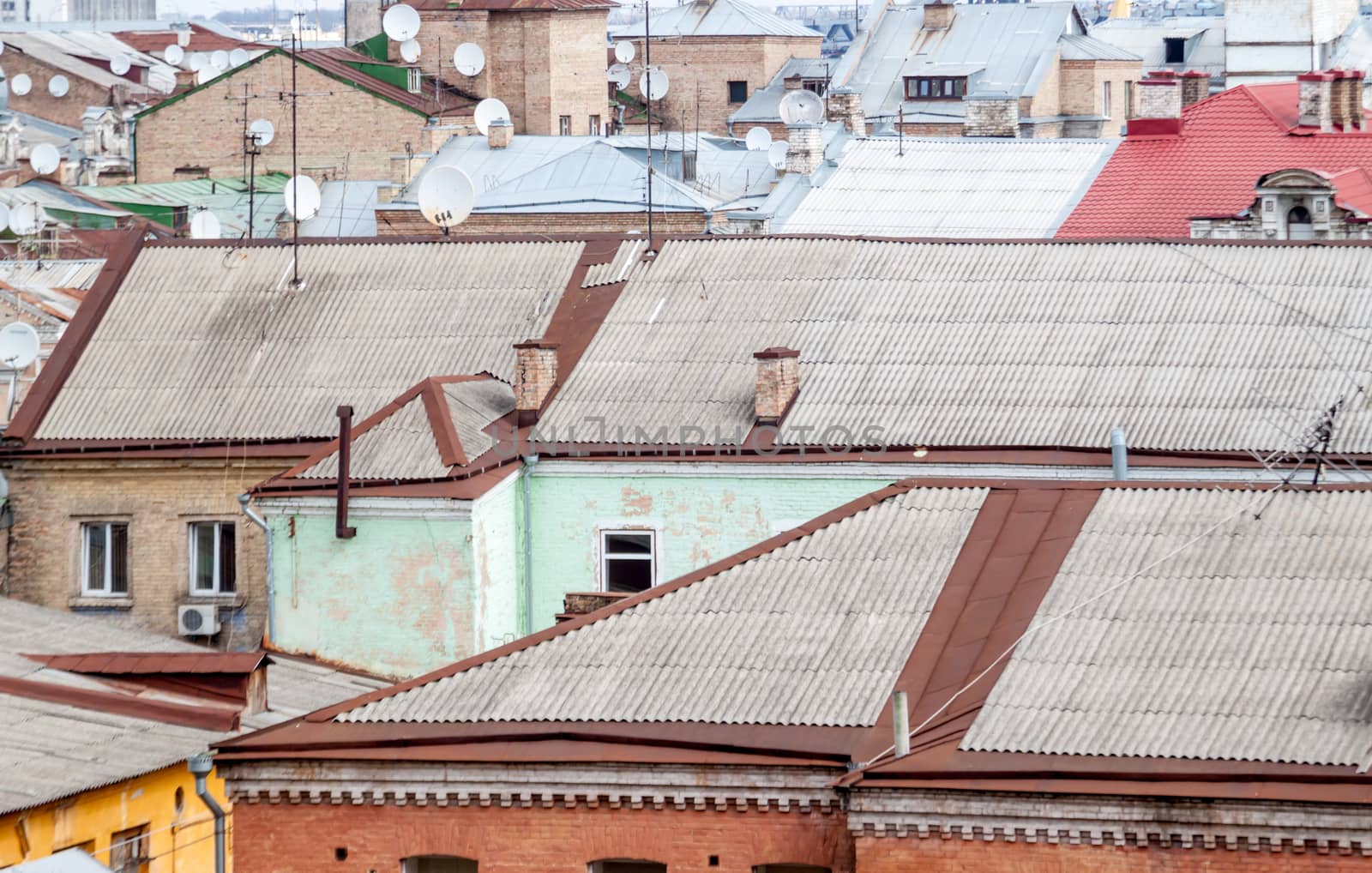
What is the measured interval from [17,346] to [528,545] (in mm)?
10409

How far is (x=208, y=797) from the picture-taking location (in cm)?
2250

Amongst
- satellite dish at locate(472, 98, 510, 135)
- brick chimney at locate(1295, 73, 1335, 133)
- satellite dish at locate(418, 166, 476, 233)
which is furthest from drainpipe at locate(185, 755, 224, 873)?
satellite dish at locate(472, 98, 510, 135)

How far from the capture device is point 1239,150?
4691 centimetres

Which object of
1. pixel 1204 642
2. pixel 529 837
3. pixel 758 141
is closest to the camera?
pixel 1204 642

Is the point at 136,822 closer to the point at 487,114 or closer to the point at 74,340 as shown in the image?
the point at 74,340

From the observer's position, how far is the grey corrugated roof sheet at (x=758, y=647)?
19797 millimetres

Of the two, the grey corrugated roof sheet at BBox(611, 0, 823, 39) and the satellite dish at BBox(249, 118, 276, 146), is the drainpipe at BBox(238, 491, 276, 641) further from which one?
the grey corrugated roof sheet at BBox(611, 0, 823, 39)

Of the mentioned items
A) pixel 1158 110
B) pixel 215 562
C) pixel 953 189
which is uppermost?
pixel 1158 110

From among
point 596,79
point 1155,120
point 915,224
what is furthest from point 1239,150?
point 596,79

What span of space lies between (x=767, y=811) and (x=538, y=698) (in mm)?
2210

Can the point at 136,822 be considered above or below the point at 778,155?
below

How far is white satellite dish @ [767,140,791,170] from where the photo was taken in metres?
59.2

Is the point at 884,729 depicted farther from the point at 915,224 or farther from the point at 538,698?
the point at 915,224

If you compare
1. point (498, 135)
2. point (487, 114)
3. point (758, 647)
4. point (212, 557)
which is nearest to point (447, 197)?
point (212, 557)
